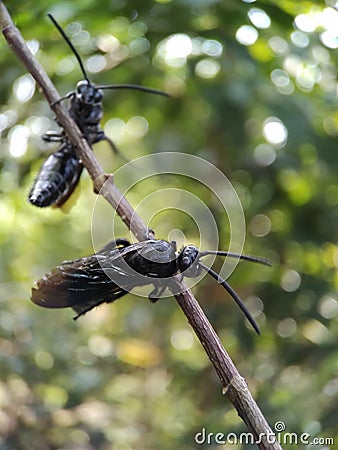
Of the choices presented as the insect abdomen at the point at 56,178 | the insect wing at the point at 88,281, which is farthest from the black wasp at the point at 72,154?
the insect wing at the point at 88,281

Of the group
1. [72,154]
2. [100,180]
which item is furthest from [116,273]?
[72,154]

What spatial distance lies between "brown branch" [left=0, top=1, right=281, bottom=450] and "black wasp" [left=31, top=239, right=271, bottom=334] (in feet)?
0.08

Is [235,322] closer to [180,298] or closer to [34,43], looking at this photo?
[34,43]

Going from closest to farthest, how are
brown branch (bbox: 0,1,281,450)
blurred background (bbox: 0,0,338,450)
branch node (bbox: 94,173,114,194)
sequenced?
1. brown branch (bbox: 0,1,281,450)
2. branch node (bbox: 94,173,114,194)
3. blurred background (bbox: 0,0,338,450)

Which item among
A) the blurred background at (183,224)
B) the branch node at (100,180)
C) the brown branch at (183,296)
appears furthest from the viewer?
the blurred background at (183,224)

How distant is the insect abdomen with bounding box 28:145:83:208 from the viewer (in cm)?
74

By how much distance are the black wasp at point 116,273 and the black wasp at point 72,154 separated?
6.9 inches

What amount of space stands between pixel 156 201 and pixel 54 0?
0.54 m

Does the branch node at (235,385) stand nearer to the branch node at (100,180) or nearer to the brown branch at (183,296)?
the brown branch at (183,296)

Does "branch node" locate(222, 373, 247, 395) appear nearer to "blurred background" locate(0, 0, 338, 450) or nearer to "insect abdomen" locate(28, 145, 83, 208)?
"insect abdomen" locate(28, 145, 83, 208)

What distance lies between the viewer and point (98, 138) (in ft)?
2.55

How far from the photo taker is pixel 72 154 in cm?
77

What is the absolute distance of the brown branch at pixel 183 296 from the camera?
0.51 m

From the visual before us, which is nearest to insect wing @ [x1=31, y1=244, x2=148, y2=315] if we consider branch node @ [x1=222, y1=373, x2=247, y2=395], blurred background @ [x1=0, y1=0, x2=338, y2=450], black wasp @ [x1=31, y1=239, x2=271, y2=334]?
black wasp @ [x1=31, y1=239, x2=271, y2=334]
